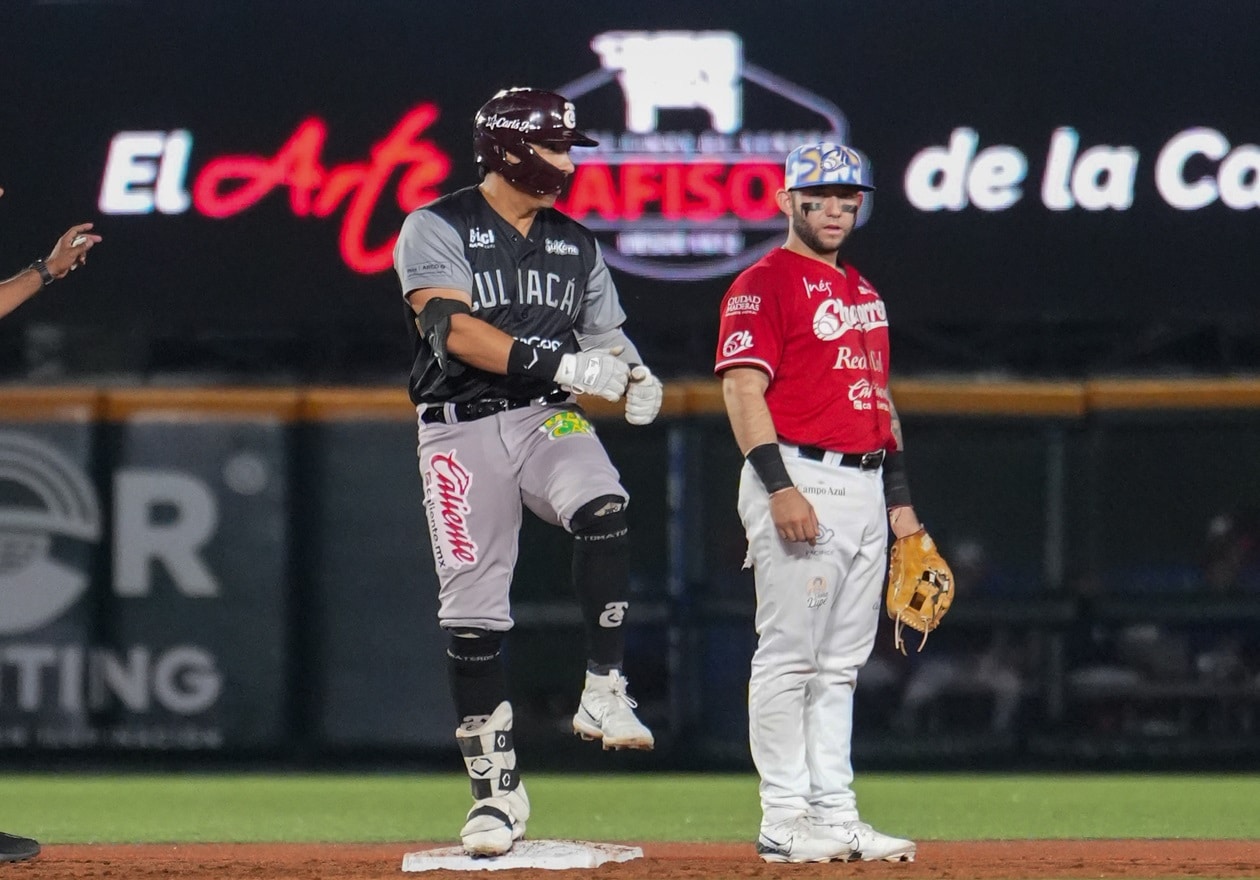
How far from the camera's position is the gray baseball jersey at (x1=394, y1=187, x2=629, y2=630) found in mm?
5660

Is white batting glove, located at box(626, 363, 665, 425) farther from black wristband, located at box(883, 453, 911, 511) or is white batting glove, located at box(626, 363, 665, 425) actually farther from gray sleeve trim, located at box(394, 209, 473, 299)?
black wristband, located at box(883, 453, 911, 511)

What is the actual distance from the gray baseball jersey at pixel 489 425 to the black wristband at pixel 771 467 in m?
0.39

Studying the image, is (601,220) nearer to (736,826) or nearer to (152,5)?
(152,5)

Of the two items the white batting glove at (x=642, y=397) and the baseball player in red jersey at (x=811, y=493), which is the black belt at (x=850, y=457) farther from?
the white batting glove at (x=642, y=397)

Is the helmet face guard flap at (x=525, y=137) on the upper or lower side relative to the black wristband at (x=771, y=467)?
upper

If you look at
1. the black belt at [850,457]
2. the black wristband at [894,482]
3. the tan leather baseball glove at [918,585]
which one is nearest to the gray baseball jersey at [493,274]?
the black belt at [850,457]

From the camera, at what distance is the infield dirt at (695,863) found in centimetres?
564

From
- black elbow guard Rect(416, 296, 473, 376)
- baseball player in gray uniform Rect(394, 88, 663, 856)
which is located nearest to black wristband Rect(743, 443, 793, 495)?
baseball player in gray uniform Rect(394, 88, 663, 856)

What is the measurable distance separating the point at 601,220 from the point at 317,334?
156 centimetres

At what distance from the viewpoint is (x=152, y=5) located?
10227mm

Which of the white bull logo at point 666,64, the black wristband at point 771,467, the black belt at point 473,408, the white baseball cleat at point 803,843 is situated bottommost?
the white baseball cleat at point 803,843

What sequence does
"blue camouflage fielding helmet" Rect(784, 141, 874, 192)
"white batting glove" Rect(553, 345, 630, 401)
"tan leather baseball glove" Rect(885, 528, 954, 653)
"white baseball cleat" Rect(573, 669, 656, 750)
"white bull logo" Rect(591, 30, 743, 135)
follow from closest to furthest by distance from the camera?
"white batting glove" Rect(553, 345, 630, 401), "white baseball cleat" Rect(573, 669, 656, 750), "blue camouflage fielding helmet" Rect(784, 141, 874, 192), "tan leather baseball glove" Rect(885, 528, 954, 653), "white bull logo" Rect(591, 30, 743, 135)

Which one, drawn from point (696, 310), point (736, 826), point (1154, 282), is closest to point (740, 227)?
point (696, 310)

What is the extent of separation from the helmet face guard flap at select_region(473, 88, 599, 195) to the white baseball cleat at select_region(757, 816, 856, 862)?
73.4 inches
